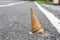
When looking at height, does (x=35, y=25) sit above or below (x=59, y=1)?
above

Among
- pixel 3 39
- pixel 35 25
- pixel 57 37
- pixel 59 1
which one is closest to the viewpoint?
pixel 3 39

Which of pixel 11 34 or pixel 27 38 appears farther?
pixel 11 34

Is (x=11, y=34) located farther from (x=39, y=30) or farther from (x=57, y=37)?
(x=57, y=37)

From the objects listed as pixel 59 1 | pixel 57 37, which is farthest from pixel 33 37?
pixel 59 1

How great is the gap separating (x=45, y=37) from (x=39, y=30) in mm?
464

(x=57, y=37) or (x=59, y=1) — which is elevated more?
(x=57, y=37)

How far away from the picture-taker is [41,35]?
5.43 meters

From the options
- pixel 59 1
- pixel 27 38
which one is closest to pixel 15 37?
pixel 27 38

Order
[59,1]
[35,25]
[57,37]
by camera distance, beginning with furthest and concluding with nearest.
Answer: [59,1] → [35,25] → [57,37]

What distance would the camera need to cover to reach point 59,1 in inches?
1364

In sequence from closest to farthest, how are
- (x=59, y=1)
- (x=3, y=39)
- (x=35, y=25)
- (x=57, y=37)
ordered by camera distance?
(x=3, y=39) < (x=57, y=37) < (x=35, y=25) < (x=59, y=1)

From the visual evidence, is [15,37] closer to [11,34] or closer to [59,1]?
[11,34]

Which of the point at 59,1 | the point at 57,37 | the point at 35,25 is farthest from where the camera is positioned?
the point at 59,1

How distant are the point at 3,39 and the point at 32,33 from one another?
3.43 ft
